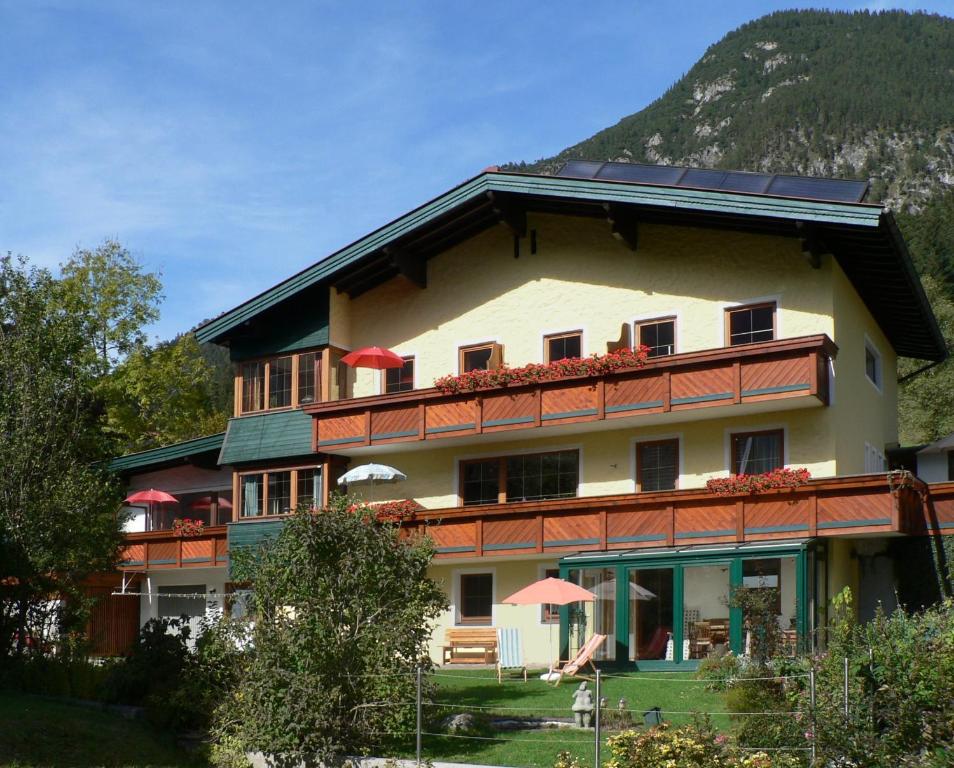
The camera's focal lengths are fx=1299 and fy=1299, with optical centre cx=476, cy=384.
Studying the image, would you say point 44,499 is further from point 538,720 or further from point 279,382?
point 538,720

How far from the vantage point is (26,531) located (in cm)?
2369

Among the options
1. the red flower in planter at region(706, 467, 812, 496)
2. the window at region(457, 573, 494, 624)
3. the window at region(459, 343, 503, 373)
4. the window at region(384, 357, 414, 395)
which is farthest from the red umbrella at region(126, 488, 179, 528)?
the red flower in planter at region(706, 467, 812, 496)

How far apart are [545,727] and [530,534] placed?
8.80m

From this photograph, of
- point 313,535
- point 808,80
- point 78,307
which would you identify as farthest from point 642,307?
point 808,80

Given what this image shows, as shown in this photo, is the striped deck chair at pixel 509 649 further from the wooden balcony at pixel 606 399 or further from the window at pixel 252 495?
the window at pixel 252 495

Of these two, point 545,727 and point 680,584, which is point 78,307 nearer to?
point 680,584

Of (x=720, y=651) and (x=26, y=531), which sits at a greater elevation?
(x=26, y=531)

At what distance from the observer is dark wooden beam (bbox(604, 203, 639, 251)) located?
27594 mm

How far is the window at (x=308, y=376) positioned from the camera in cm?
3148

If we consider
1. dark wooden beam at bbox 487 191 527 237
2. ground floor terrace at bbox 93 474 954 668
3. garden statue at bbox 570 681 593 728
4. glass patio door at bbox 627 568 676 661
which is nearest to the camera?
garden statue at bbox 570 681 593 728

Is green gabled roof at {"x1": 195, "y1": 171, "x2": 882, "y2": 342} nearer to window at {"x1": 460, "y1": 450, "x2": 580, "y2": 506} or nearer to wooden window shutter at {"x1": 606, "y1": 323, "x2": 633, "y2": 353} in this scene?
wooden window shutter at {"x1": 606, "y1": 323, "x2": 633, "y2": 353}

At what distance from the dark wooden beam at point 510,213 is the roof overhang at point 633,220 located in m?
0.03

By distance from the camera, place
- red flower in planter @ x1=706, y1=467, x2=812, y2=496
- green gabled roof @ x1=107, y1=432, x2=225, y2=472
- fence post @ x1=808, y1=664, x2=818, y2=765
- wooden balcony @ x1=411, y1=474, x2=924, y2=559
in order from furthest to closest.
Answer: green gabled roof @ x1=107, y1=432, x2=225, y2=472 → red flower in planter @ x1=706, y1=467, x2=812, y2=496 → wooden balcony @ x1=411, y1=474, x2=924, y2=559 → fence post @ x1=808, y1=664, x2=818, y2=765

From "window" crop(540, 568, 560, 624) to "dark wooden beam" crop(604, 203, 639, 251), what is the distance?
23.8 feet
